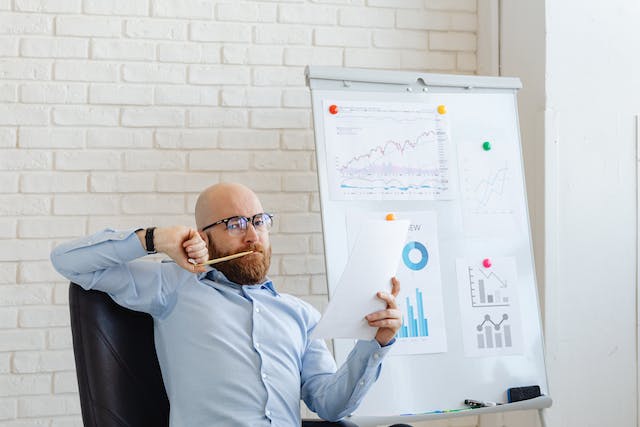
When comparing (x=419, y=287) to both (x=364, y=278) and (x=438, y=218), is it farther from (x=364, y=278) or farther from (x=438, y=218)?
(x=364, y=278)

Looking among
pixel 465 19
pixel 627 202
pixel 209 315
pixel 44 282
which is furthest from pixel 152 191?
pixel 627 202

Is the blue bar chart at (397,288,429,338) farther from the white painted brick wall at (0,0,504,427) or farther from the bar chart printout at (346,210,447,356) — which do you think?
the white painted brick wall at (0,0,504,427)

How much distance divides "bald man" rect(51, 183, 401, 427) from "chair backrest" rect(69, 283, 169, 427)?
34mm

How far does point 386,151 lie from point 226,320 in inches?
32.0

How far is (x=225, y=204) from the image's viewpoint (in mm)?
2016

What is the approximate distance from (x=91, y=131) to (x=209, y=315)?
3.50ft

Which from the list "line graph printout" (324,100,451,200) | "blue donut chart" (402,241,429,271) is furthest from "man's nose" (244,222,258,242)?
"blue donut chart" (402,241,429,271)

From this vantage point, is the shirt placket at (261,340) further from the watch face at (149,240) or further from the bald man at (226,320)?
the watch face at (149,240)

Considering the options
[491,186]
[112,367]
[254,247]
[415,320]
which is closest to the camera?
[112,367]

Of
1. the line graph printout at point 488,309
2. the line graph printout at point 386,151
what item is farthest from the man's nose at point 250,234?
the line graph printout at point 488,309

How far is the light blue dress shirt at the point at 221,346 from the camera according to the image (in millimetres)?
1783

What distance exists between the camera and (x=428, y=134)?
7.99 feet

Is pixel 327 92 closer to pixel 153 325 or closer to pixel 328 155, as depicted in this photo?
pixel 328 155

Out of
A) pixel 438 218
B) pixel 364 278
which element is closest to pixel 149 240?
pixel 364 278
